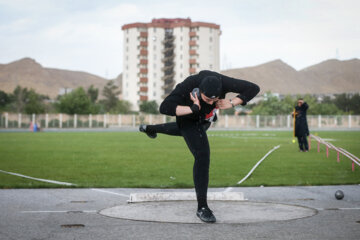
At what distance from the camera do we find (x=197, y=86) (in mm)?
6051

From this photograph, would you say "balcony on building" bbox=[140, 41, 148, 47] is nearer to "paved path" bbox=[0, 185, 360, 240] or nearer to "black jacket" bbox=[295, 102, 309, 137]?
"black jacket" bbox=[295, 102, 309, 137]

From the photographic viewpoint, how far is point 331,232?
509cm

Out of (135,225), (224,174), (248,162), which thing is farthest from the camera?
(248,162)

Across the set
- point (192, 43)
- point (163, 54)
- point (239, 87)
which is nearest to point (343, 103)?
point (192, 43)

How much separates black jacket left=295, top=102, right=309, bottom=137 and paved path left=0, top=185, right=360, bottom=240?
12.1 m

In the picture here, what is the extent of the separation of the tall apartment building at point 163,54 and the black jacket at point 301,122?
105 meters

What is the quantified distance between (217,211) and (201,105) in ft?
4.73

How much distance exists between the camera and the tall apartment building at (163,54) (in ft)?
414

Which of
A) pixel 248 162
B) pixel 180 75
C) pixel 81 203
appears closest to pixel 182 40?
pixel 180 75

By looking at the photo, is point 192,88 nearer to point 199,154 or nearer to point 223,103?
point 223,103

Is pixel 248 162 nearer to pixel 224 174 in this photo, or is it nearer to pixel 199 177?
pixel 224 174

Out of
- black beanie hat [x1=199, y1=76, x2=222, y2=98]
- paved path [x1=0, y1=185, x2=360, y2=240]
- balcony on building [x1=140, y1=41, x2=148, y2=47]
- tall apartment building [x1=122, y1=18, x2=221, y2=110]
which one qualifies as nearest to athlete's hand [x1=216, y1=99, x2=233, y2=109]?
black beanie hat [x1=199, y1=76, x2=222, y2=98]

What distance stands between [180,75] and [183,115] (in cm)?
12254

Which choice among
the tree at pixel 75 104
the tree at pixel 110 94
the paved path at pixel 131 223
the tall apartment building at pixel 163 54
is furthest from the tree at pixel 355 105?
the tree at pixel 110 94
